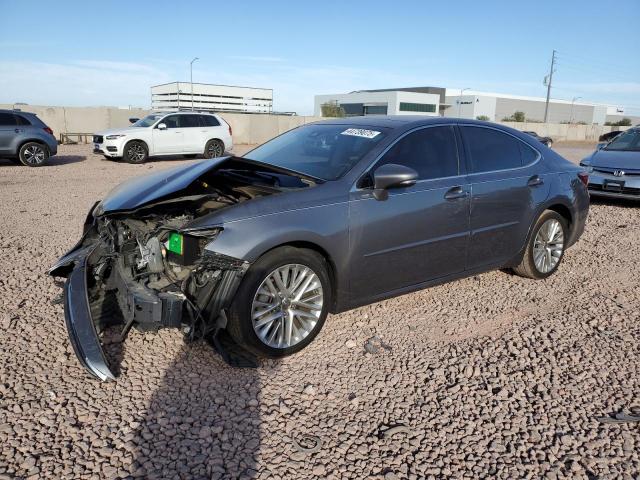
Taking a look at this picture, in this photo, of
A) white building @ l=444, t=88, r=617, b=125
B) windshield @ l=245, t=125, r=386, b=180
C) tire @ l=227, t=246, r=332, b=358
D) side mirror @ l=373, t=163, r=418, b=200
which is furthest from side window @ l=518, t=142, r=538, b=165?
white building @ l=444, t=88, r=617, b=125

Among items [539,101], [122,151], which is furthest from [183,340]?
[539,101]

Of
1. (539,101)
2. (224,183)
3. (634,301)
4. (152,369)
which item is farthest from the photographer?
(539,101)

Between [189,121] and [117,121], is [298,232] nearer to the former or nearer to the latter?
[189,121]

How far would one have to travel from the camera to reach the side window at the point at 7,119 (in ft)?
47.8

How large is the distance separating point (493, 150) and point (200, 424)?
3615 mm

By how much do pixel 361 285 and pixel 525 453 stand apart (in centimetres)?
164

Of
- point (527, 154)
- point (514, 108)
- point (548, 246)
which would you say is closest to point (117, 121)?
point (527, 154)

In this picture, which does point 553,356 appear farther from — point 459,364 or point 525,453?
point 525,453

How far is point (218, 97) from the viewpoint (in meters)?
99.8

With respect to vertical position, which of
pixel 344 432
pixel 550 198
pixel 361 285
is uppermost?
pixel 550 198

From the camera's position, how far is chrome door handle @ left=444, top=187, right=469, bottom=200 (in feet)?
14.4

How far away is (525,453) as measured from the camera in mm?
2752

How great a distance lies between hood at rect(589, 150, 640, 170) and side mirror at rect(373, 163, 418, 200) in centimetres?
789

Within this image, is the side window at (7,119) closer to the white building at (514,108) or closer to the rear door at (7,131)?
the rear door at (7,131)
